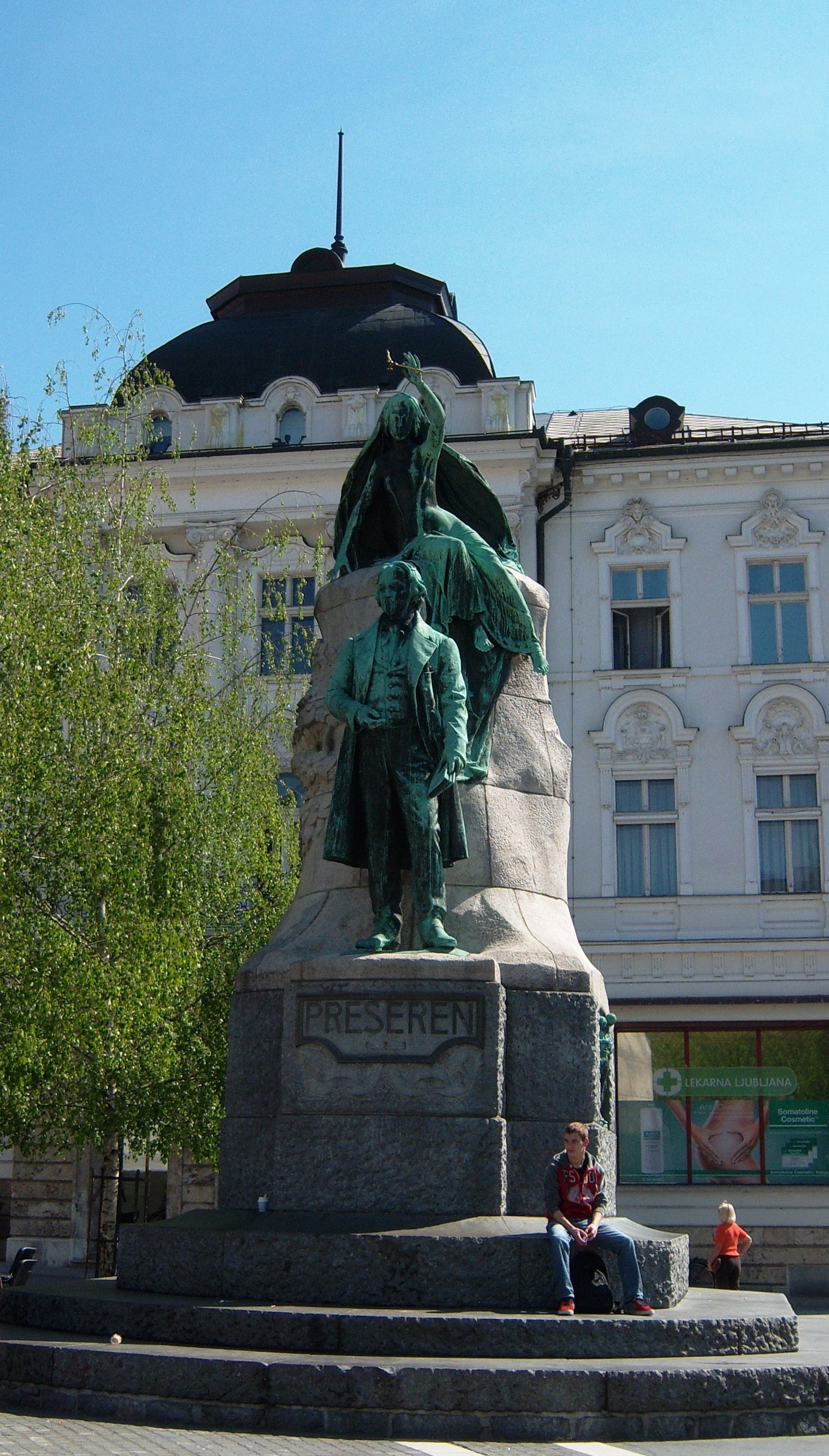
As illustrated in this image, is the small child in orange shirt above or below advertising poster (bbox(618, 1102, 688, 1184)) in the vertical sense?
below

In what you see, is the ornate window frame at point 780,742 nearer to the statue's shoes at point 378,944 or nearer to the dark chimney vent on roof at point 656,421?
the dark chimney vent on roof at point 656,421

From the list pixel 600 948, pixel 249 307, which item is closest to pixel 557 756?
pixel 600 948

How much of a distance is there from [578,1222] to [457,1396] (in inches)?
47.0

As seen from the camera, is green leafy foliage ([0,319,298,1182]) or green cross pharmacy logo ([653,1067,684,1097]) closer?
green leafy foliage ([0,319,298,1182])

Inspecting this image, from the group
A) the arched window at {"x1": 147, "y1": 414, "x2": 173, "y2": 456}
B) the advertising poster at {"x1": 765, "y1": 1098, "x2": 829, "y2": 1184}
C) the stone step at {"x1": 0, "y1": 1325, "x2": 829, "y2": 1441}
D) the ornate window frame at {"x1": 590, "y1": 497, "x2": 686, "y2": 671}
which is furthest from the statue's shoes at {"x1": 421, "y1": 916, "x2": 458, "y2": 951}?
the arched window at {"x1": 147, "y1": 414, "x2": 173, "y2": 456}

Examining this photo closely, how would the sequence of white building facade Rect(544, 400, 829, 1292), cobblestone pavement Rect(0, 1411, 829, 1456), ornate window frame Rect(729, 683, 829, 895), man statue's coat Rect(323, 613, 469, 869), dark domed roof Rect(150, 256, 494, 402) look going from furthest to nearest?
dark domed roof Rect(150, 256, 494, 402)
ornate window frame Rect(729, 683, 829, 895)
white building facade Rect(544, 400, 829, 1292)
man statue's coat Rect(323, 613, 469, 869)
cobblestone pavement Rect(0, 1411, 829, 1456)

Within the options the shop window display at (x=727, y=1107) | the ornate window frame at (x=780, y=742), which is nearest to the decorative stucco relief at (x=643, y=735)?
the ornate window frame at (x=780, y=742)

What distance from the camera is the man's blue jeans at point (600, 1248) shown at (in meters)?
6.57

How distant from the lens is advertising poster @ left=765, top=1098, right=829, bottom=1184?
2458cm

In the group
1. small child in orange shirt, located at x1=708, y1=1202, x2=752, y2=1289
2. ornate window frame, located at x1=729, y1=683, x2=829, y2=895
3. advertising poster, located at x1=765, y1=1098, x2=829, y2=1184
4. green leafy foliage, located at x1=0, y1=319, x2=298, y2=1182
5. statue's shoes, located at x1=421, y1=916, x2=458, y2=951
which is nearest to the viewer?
statue's shoes, located at x1=421, y1=916, x2=458, y2=951

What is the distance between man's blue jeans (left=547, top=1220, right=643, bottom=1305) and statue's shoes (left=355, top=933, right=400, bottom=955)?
1.52m

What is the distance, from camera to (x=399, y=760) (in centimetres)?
794

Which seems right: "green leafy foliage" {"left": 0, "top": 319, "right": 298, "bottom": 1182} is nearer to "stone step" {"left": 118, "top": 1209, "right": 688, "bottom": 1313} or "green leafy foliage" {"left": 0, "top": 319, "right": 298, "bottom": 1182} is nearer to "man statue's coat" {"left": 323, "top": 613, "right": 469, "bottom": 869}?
"man statue's coat" {"left": 323, "top": 613, "right": 469, "bottom": 869}

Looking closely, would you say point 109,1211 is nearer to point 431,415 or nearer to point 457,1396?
point 431,415
